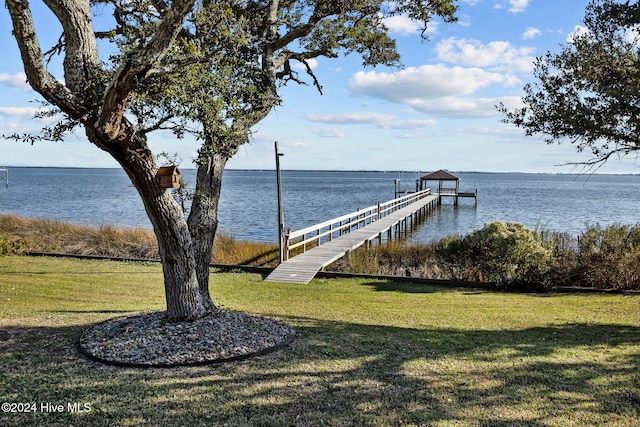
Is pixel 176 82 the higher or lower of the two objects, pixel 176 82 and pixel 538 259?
the higher

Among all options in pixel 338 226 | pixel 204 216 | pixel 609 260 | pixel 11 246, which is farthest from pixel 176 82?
pixel 338 226

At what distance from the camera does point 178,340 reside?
553 cm

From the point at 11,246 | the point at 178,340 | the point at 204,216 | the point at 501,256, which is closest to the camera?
the point at 178,340

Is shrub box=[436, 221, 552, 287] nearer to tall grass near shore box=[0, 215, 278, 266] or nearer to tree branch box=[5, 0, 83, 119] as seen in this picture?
tall grass near shore box=[0, 215, 278, 266]

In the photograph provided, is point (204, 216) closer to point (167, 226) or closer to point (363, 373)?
point (167, 226)

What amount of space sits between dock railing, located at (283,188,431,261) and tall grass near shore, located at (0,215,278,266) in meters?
1.12

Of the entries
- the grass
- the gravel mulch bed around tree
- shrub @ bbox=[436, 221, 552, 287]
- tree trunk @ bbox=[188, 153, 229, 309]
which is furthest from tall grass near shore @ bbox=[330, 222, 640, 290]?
tree trunk @ bbox=[188, 153, 229, 309]

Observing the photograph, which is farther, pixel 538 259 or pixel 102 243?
pixel 102 243

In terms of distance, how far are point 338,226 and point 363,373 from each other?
62.7 ft

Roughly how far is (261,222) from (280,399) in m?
33.1

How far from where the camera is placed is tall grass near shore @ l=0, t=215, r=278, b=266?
14930mm

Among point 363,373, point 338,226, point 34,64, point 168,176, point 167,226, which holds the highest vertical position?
point 34,64

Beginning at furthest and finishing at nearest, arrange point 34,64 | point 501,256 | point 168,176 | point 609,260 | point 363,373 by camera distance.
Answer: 1. point 501,256
2. point 609,260
3. point 168,176
4. point 363,373
5. point 34,64

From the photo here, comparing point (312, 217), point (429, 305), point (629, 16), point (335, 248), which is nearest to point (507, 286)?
point (429, 305)
